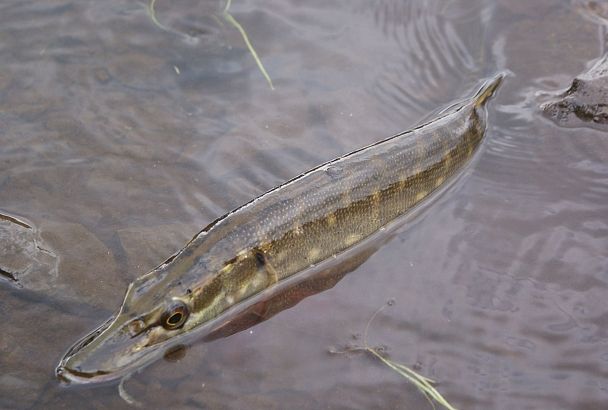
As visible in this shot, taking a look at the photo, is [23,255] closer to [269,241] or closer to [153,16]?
[269,241]

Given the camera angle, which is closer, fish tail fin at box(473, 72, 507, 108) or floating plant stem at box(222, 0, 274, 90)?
fish tail fin at box(473, 72, 507, 108)

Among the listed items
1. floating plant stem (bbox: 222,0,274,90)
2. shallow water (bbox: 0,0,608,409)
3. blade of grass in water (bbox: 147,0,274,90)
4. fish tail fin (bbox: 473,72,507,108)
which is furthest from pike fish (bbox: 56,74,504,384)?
blade of grass in water (bbox: 147,0,274,90)

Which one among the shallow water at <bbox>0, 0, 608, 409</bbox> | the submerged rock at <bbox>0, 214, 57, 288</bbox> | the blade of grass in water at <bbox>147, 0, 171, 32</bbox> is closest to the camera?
the shallow water at <bbox>0, 0, 608, 409</bbox>

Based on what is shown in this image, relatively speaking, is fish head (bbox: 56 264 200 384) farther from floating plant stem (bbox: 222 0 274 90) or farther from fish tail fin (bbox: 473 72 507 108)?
fish tail fin (bbox: 473 72 507 108)

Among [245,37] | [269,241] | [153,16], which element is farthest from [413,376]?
[153,16]

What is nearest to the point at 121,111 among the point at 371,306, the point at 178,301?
the point at 178,301

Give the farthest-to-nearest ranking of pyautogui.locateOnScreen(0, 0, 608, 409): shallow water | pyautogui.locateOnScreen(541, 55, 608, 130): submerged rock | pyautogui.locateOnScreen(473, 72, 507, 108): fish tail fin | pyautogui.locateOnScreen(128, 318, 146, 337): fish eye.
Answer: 1. pyautogui.locateOnScreen(541, 55, 608, 130): submerged rock
2. pyautogui.locateOnScreen(473, 72, 507, 108): fish tail fin
3. pyautogui.locateOnScreen(0, 0, 608, 409): shallow water
4. pyautogui.locateOnScreen(128, 318, 146, 337): fish eye

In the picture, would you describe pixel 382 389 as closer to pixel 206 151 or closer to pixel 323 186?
pixel 323 186
